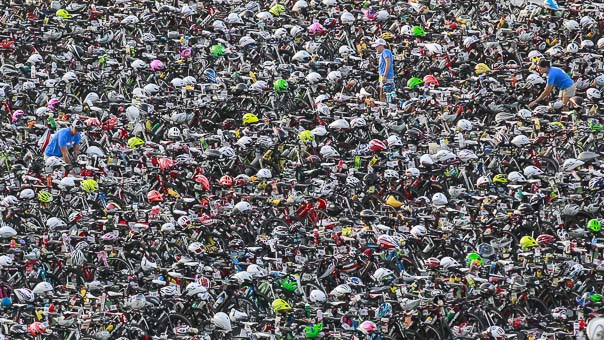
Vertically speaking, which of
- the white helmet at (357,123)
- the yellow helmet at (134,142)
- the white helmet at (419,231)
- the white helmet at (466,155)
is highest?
the white helmet at (419,231)

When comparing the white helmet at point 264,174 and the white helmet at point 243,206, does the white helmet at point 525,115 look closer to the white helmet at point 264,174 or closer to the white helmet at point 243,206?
the white helmet at point 264,174

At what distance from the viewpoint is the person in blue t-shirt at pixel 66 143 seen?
93.2ft

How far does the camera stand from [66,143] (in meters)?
28.4

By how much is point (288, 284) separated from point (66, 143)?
6724mm

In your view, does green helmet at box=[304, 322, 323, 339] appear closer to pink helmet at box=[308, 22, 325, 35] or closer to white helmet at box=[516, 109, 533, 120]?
white helmet at box=[516, 109, 533, 120]

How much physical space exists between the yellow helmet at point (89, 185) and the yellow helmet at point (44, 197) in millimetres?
564

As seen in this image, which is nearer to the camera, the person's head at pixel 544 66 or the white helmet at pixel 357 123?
the white helmet at pixel 357 123

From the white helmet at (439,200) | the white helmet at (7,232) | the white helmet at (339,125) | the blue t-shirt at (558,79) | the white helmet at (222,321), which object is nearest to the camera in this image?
the white helmet at (222,321)

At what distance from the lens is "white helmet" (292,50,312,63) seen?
31.8 m

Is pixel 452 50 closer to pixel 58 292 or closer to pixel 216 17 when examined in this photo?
pixel 216 17

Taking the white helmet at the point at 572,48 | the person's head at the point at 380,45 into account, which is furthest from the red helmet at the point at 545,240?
the white helmet at the point at 572,48

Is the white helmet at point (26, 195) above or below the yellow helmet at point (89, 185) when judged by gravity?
above

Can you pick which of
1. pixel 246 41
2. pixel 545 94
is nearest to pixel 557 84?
pixel 545 94

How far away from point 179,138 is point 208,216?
348cm
